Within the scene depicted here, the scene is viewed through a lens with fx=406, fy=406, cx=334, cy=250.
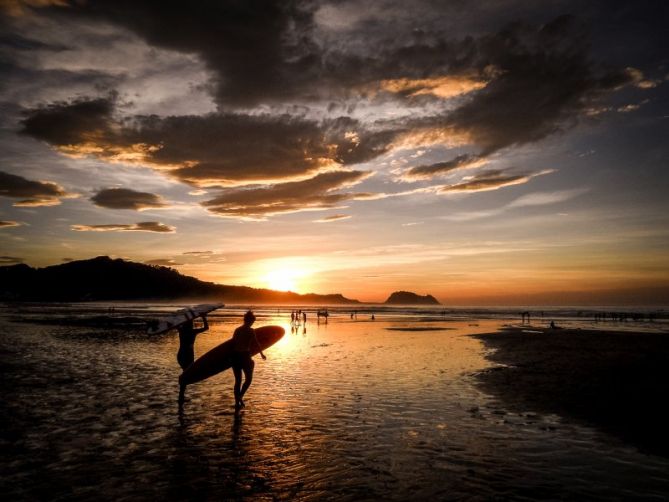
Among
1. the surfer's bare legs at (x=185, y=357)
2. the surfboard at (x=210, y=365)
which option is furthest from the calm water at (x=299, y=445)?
the surfer's bare legs at (x=185, y=357)

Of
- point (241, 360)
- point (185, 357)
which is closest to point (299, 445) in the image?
point (241, 360)

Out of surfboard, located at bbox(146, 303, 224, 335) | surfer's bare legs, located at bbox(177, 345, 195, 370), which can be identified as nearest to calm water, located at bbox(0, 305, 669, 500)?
surfer's bare legs, located at bbox(177, 345, 195, 370)

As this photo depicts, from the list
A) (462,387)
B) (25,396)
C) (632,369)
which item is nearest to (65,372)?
(25,396)

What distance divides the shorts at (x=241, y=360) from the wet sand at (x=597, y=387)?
8.79 meters

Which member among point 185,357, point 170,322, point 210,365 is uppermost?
point 170,322

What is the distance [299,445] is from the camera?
9.23 meters

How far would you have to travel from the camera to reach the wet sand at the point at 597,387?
11.1 meters

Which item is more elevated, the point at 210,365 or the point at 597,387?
the point at 210,365

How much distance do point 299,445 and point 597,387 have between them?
42.6 feet

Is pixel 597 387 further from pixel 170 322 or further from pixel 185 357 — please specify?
pixel 170 322

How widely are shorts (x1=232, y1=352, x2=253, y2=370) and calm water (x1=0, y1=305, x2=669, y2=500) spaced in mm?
1291

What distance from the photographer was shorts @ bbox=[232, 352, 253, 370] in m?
A: 12.9

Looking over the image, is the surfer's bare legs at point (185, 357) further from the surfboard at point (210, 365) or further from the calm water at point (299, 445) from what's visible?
the calm water at point (299, 445)

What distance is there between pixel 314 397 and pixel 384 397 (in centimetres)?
242
